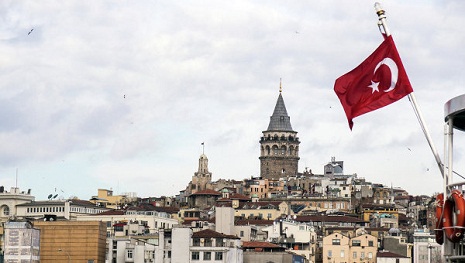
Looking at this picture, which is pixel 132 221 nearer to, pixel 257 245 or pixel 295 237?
pixel 295 237

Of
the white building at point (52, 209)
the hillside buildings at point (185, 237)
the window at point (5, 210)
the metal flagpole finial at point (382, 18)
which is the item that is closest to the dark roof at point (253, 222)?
the hillside buildings at point (185, 237)

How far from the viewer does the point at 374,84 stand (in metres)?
33.0

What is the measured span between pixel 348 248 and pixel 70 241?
3737cm

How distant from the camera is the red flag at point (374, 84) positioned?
3281 cm

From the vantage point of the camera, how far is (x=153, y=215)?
7357 inches

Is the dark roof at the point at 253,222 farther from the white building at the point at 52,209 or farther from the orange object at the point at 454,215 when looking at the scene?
the orange object at the point at 454,215

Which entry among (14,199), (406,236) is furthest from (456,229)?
(14,199)

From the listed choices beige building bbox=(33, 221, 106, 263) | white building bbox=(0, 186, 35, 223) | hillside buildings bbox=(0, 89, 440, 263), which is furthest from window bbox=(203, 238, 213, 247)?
white building bbox=(0, 186, 35, 223)

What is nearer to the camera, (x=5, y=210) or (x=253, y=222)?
(x=253, y=222)

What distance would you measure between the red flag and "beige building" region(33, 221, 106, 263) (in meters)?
111

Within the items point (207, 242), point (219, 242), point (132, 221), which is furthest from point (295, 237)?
point (207, 242)

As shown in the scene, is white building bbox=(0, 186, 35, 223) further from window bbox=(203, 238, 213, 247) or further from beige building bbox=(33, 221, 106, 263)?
window bbox=(203, 238, 213, 247)

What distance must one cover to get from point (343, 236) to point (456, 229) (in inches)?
5479

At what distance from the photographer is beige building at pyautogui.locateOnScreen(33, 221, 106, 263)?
142625 millimetres
